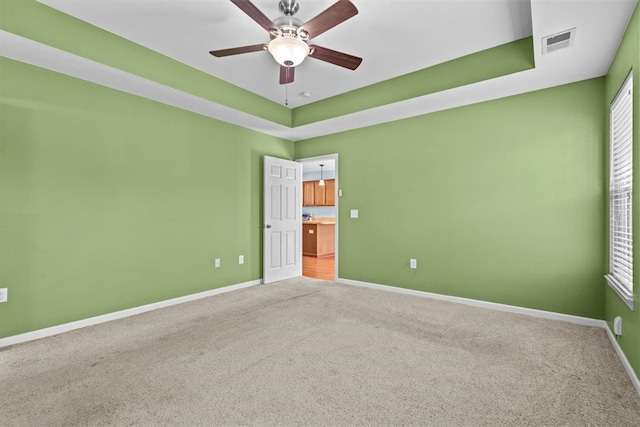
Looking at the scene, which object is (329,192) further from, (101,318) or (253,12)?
(253,12)

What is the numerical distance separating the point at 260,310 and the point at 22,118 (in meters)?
2.89

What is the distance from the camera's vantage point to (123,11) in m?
2.46

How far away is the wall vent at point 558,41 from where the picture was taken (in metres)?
2.32

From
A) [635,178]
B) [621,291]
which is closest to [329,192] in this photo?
[621,291]

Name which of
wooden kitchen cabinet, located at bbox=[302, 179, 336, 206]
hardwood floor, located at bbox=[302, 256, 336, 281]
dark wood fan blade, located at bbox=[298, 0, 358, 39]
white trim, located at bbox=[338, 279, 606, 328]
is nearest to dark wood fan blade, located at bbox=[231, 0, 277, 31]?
dark wood fan blade, located at bbox=[298, 0, 358, 39]

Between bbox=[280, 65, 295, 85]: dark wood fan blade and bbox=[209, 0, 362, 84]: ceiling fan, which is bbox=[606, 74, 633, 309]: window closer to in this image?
bbox=[209, 0, 362, 84]: ceiling fan

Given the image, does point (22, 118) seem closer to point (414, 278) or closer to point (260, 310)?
point (260, 310)

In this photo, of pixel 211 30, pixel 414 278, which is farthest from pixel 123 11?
pixel 414 278

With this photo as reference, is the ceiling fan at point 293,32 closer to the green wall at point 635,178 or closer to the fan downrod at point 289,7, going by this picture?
the fan downrod at point 289,7

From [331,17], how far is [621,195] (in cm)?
272

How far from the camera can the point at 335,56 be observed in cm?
249

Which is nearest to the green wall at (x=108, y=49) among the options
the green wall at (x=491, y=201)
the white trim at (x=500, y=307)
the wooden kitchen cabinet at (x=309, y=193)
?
the green wall at (x=491, y=201)

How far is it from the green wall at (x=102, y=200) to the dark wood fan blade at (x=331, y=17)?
92.9 inches

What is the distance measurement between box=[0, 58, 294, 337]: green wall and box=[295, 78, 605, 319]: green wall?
2.17 metres
